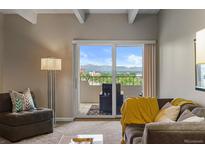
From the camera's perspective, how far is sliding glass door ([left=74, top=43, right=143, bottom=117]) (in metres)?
6.39

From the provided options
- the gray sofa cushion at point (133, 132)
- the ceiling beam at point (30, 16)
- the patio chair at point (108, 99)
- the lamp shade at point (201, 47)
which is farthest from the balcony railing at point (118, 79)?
the lamp shade at point (201, 47)

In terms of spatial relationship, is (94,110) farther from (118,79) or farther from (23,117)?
(23,117)

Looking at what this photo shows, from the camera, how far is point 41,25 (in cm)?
613

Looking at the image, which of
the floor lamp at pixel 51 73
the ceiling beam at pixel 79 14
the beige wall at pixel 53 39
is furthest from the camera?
the beige wall at pixel 53 39

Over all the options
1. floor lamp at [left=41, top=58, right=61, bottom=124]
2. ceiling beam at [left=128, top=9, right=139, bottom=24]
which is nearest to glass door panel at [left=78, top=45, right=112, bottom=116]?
floor lamp at [left=41, top=58, right=61, bottom=124]

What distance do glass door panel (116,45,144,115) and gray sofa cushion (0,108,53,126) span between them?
2.38 metres

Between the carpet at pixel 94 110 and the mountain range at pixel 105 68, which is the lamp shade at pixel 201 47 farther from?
the carpet at pixel 94 110

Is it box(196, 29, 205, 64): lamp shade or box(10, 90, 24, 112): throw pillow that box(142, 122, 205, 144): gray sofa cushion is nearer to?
box(196, 29, 205, 64): lamp shade

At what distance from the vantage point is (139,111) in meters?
3.76

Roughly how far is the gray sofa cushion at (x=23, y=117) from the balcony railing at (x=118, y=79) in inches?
79.0

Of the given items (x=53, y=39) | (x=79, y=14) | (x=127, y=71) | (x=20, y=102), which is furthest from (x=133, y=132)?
(x=53, y=39)

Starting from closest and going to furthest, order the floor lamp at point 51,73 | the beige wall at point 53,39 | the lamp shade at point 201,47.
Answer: the lamp shade at point 201,47 → the floor lamp at point 51,73 → the beige wall at point 53,39

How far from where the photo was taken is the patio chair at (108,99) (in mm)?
6426
